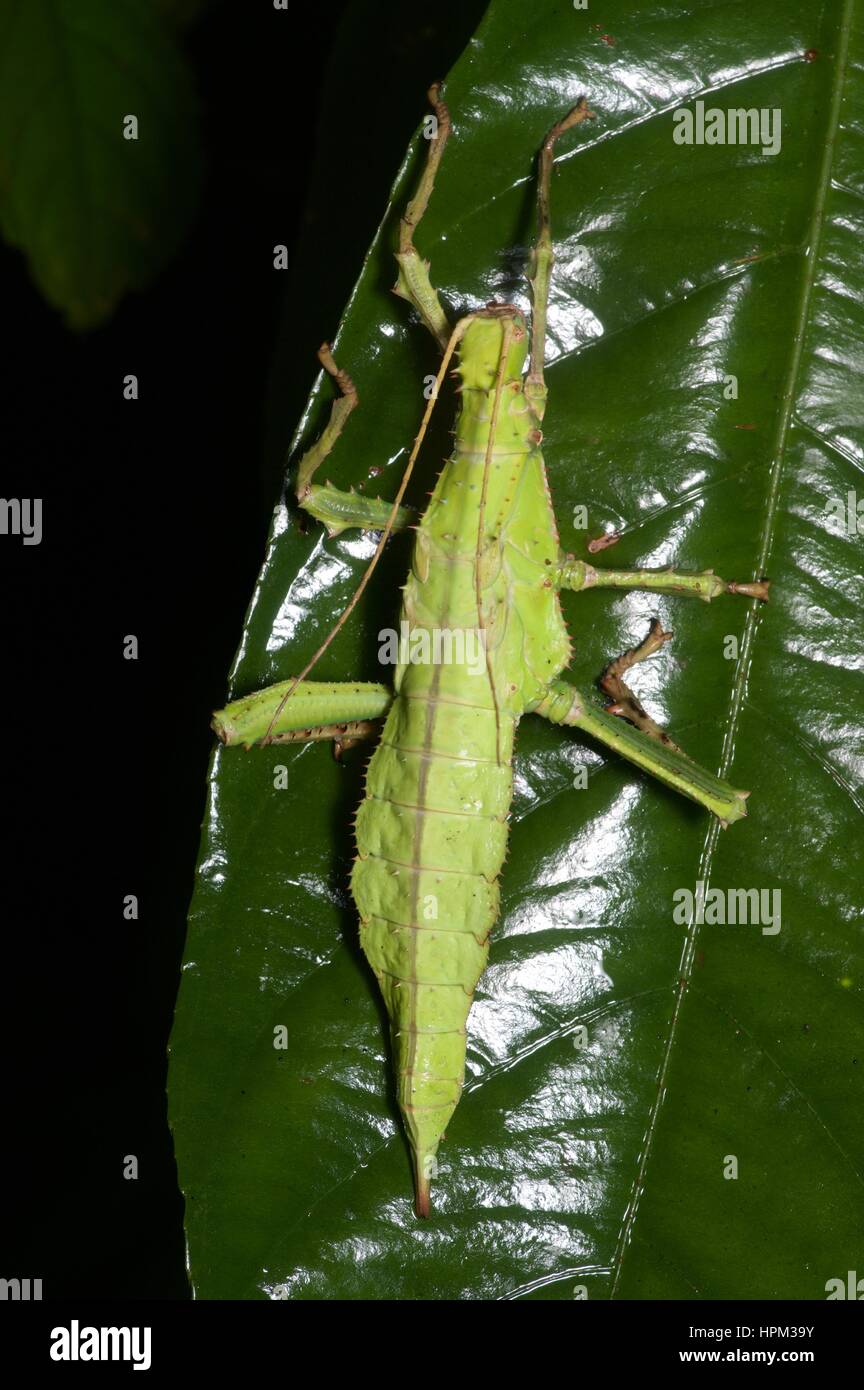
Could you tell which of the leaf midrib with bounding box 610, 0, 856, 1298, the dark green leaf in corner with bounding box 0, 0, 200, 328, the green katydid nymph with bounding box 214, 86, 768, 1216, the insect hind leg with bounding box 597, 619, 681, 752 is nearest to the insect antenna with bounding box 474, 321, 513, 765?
the green katydid nymph with bounding box 214, 86, 768, 1216

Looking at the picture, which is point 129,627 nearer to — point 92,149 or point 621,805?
point 92,149

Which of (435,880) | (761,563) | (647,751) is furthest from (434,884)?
(761,563)

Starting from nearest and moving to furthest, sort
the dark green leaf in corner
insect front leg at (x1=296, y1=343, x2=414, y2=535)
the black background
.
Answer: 1. insect front leg at (x1=296, y1=343, x2=414, y2=535)
2. the dark green leaf in corner
3. the black background

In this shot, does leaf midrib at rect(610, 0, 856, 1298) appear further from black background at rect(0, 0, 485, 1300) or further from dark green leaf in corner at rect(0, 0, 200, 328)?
dark green leaf in corner at rect(0, 0, 200, 328)

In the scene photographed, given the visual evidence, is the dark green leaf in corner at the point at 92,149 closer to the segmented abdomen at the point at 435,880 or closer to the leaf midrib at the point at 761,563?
the segmented abdomen at the point at 435,880

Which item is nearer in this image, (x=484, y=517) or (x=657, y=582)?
(x=657, y=582)

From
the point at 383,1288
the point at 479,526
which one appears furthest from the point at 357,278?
the point at 383,1288

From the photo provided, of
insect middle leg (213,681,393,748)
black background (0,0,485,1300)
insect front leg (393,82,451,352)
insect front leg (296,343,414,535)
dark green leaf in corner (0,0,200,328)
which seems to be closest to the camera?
insect front leg (393,82,451,352)
